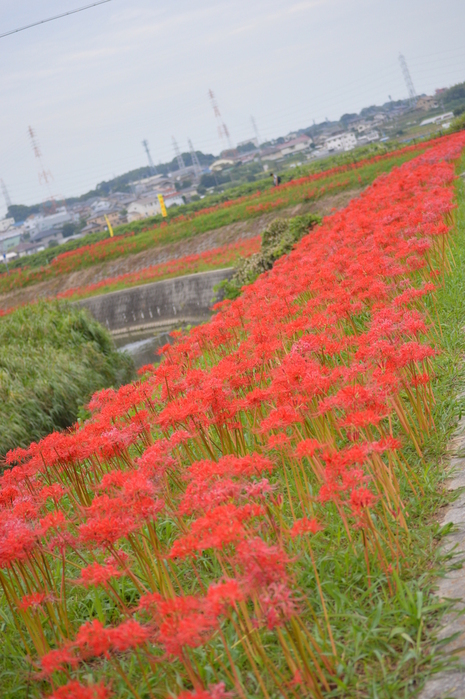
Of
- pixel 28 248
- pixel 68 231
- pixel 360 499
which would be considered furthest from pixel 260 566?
pixel 28 248

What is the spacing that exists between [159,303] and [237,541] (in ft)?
74.7

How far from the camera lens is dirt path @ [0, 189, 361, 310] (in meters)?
26.9

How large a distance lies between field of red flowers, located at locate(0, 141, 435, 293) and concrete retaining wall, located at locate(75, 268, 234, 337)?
738cm

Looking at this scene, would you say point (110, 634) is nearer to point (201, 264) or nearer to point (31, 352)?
point (31, 352)

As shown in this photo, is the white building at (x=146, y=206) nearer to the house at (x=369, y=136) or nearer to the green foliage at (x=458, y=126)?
the house at (x=369, y=136)

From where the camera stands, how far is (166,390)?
15.9ft

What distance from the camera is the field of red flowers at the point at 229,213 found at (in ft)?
90.5

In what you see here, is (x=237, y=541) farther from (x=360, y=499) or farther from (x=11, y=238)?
(x=11, y=238)

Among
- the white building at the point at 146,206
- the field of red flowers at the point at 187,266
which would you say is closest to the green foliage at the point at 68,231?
the white building at the point at 146,206

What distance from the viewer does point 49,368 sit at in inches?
505

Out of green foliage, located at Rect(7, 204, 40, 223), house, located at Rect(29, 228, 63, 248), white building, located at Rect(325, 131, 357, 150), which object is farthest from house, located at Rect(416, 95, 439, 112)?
green foliage, located at Rect(7, 204, 40, 223)

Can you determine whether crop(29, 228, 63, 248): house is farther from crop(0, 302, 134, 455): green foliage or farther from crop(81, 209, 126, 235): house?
crop(0, 302, 134, 455): green foliage

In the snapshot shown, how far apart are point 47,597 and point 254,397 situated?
1.49 metres

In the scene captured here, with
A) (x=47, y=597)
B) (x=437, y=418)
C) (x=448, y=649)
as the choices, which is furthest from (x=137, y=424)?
(x=448, y=649)
